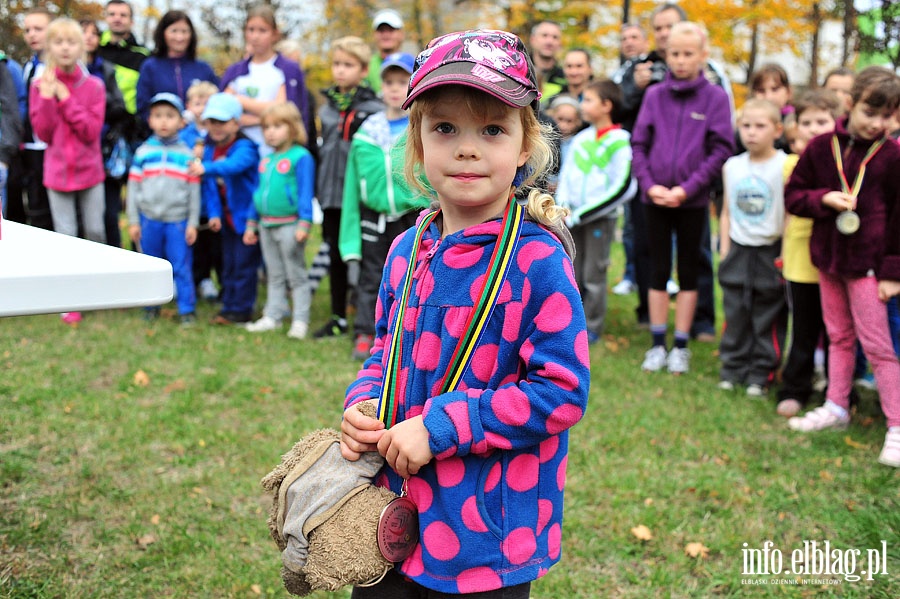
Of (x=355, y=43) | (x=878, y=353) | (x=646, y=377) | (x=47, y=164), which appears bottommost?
(x=646, y=377)

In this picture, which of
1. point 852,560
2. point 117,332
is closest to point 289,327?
point 117,332

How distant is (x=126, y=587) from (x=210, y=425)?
166 cm

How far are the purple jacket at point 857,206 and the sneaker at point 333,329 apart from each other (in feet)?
11.6

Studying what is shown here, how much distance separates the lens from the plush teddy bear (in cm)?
184

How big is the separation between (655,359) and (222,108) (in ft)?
12.9

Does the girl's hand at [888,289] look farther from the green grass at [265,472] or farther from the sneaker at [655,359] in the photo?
the sneaker at [655,359]

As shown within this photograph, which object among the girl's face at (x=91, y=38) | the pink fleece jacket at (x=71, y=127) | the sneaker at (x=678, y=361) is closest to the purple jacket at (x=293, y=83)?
the pink fleece jacket at (x=71, y=127)

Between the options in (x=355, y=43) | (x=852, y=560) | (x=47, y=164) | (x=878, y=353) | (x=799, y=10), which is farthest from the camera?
(x=799, y=10)

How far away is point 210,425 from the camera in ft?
15.2

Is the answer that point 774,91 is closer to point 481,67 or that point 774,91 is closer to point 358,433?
point 481,67

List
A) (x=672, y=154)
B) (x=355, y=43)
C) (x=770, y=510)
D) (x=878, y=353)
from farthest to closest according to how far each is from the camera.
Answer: (x=355, y=43), (x=672, y=154), (x=878, y=353), (x=770, y=510)

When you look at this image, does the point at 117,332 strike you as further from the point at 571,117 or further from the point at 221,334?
the point at 571,117

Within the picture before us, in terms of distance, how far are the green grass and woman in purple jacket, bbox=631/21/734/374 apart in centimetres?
47

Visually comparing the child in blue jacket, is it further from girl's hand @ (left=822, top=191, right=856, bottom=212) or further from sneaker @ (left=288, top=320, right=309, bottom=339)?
girl's hand @ (left=822, top=191, right=856, bottom=212)
